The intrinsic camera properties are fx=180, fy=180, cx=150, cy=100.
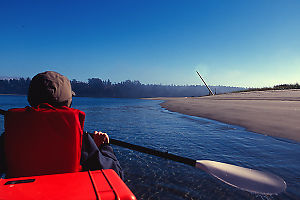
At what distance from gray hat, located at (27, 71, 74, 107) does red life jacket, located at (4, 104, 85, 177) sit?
0.48 ft

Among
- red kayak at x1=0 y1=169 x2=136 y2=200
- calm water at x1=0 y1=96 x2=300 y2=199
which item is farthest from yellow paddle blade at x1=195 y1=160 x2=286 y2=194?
red kayak at x1=0 y1=169 x2=136 y2=200

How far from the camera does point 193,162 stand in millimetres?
2820

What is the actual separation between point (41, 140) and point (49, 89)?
51cm

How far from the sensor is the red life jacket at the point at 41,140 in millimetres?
1654

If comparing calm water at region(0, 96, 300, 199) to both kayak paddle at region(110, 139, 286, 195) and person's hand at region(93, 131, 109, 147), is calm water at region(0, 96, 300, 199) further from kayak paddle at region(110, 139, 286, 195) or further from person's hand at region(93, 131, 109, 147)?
person's hand at region(93, 131, 109, 147)

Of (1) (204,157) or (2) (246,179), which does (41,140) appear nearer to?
(2) (246,179)

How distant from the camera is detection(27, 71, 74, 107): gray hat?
1834mm

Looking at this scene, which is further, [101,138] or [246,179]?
[246,179]

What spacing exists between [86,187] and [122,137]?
6.43 meters

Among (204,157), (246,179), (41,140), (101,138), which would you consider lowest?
Result: (204,157)

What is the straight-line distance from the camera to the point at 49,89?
6.01ft

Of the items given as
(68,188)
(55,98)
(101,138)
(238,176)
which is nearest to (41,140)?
(55,98)

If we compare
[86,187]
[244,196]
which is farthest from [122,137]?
[86,187]

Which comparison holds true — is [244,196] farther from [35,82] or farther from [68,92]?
[35,82]
